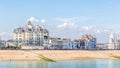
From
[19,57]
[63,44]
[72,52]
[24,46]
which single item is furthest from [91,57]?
[63,44]

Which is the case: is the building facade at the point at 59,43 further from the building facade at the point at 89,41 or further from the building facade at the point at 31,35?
the building facade at the point at 89,41

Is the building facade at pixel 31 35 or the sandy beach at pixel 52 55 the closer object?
the sandy beach at pixel 52 55

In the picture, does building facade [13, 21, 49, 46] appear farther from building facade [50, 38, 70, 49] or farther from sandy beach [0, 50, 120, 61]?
sandy beach [0, 50, 120, 61]

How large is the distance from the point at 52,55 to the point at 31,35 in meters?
51.8

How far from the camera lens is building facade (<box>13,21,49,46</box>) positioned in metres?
155

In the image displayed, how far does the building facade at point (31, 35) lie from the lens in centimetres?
15548

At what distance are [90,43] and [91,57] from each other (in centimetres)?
6681

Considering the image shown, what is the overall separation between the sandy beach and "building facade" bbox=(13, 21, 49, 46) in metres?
43.4

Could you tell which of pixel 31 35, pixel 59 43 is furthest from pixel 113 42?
pixel 31 35

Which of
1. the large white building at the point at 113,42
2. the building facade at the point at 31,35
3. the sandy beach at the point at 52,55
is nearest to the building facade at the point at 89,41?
the large white building at the point at 113,42

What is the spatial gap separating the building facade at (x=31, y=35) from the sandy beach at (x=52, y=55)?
43.4 meters

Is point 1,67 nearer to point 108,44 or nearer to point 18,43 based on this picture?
point 18,43

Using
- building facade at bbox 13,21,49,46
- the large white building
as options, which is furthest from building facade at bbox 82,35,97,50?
building facade at bbox 13,21,49,46

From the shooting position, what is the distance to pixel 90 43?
177 metres
